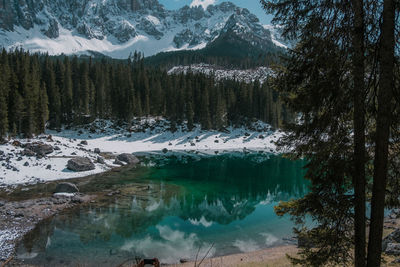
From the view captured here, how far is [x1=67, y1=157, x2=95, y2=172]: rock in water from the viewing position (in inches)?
1507

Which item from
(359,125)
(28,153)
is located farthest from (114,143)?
(359,125)

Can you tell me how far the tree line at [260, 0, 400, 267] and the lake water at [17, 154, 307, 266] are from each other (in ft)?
24.9

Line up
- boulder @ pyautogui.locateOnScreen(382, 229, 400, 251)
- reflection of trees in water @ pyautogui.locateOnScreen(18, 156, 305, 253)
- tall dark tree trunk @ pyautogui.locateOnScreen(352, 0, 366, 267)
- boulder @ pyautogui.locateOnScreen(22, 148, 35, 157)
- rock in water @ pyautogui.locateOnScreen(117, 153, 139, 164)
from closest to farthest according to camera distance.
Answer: tall dark tree trunk @ pyautogui.locateOnScreen(352, 0, 366, 267), boulder @ pyautogui.locateOnScreen(382, 229, 400, 251), reflection of trees in water @ pyautogui.locateOnScreen(18, 156, 305, 253), boulder @ pyautogui.locateOnScreen(22, 148, 35, 157), rock in water @ pyautogui.locateOnScreen(117, 153, 139, 164)

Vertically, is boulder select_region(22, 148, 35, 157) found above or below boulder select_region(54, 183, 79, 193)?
above

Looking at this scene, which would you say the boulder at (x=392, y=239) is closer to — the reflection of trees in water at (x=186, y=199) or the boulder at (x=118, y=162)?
the reflection of trees in water at (x=186, y=199)

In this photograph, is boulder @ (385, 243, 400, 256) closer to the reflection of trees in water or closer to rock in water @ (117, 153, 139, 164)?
the reflection of trees in water

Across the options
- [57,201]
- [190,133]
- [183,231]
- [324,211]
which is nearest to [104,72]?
[190,133]

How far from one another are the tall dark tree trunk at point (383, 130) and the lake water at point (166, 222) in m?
8.29

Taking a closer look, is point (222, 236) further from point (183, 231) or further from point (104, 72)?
point (104, 72)

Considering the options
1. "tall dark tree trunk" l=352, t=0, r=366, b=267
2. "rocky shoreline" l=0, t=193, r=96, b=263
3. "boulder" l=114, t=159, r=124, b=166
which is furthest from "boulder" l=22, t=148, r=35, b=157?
"tall dark tree trunk" l=352, t=0, r=366, b=267

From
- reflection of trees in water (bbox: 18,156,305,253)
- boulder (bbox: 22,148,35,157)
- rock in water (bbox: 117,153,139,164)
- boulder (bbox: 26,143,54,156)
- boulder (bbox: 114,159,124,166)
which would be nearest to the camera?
reflection of trees in water (bbox: 18,156,305,253)

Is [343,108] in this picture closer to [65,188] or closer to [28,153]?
[65,188]

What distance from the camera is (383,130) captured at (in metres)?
5.50

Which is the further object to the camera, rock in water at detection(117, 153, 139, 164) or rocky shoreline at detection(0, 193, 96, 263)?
rock in water at detection(117, 153, 139, 164)
